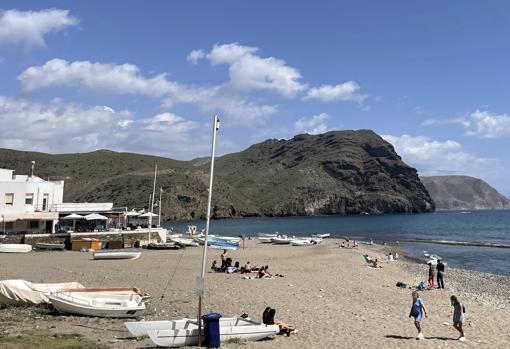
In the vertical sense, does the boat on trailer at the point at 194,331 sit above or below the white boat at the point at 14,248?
above

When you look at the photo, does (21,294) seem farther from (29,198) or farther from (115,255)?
(29,198)

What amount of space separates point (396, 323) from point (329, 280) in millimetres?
12411

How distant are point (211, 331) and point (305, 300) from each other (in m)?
9.36

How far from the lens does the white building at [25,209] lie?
48.8 metres

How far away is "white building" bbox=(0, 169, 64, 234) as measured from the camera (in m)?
48.8

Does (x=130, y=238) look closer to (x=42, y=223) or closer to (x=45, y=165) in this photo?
(x=42, y=223)

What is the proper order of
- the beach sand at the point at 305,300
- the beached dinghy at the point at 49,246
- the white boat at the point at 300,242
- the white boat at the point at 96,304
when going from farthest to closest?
1. the white boat at the point at 300,242
2. the beached dinghy at the point at 49,246
3. the white boat at the point at 96,304
4. the beach sand at the point at 305,300

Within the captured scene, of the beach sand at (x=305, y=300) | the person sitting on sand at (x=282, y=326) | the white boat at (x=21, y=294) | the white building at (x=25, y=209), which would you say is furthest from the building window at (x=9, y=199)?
the person sitting on sand at (x=282, y=326)

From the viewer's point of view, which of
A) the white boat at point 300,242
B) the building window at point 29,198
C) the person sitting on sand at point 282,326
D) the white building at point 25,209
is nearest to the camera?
the person sitting on sand at point 282,326

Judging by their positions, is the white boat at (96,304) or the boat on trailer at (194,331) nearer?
the boat on trailer at (194,331)

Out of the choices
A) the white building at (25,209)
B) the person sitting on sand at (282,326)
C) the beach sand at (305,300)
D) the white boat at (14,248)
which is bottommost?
the white boat at (14,248)

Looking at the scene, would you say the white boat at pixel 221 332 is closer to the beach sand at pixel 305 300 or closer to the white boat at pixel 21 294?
the beach sand at pixel 305 300

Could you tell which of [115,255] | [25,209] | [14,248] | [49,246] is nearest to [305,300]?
[115,255]

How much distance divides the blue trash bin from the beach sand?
389mm
